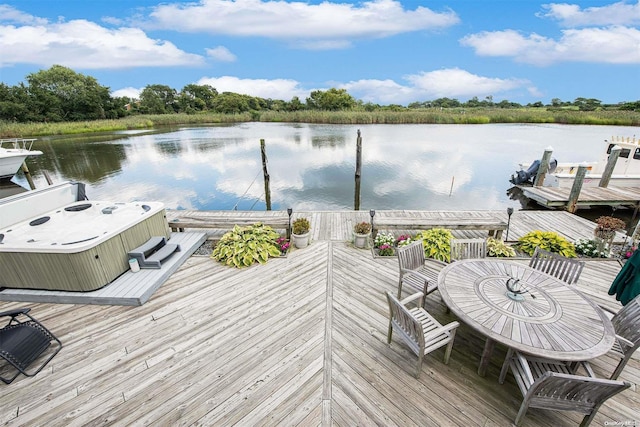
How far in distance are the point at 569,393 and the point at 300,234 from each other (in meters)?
4.50

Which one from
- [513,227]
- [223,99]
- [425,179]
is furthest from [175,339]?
[223,99]

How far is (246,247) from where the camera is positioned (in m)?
5.19

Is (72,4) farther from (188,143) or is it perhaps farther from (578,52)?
(578,52)

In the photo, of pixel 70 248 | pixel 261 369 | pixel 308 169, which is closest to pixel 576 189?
pixel 261 369

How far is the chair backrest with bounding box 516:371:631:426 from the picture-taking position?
75.6 inches

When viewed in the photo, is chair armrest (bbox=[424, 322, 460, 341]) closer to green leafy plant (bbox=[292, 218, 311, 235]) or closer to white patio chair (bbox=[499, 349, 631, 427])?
white patio chair (bbox=[499, 349, 631, 427])

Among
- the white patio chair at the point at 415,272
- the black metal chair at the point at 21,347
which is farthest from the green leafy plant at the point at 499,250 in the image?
the black metal chair at the point at 21,347

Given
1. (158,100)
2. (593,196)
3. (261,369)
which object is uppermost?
(158,100)

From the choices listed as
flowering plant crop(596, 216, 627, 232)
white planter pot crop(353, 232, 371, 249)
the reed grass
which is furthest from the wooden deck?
the reed grass

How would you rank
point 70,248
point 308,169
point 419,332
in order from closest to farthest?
1. point 419,332
2. point 70,248
3. point 308,169

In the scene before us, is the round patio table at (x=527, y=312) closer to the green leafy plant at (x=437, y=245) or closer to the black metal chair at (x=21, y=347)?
the green leafy plant at (x=437, y=245)

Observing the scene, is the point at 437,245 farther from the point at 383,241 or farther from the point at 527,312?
the point at 527,312

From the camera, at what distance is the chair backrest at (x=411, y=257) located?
390 cm

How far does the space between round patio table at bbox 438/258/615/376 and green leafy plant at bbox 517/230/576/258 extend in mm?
2640
